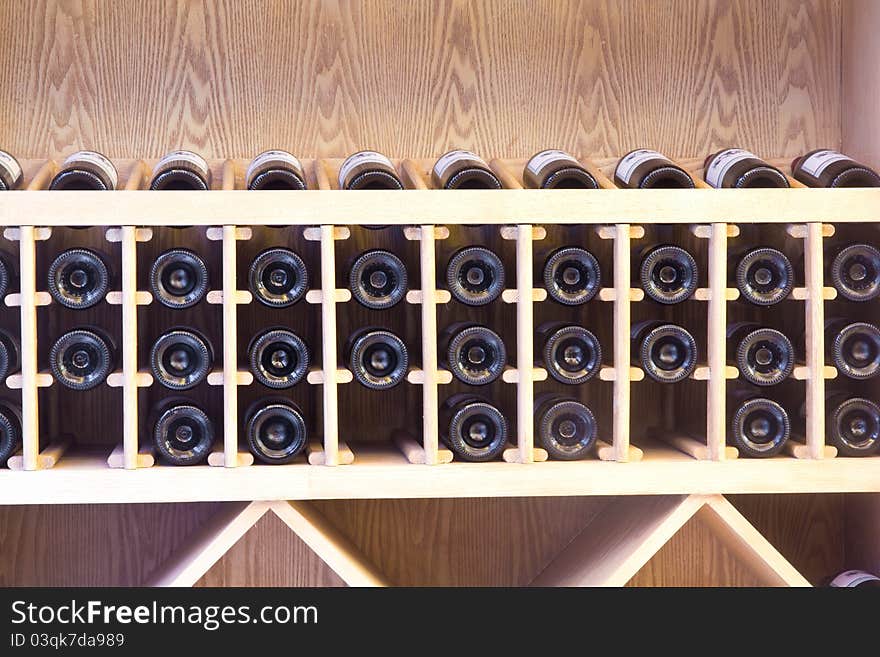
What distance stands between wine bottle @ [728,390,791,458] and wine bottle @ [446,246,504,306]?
419 mm

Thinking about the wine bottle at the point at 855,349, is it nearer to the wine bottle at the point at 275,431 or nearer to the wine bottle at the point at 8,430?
the wine bottle at the point at 275,431

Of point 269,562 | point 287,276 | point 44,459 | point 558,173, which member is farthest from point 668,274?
point 44,459

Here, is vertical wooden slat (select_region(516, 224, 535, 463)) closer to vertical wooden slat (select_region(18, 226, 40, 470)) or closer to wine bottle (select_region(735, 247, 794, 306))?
wine bottle (select_region(735, 247, 794, 306))

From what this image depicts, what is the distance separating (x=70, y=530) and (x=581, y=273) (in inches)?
38.0

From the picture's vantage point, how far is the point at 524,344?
54.9 inches

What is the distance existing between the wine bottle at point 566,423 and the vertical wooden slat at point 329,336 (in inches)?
12.5

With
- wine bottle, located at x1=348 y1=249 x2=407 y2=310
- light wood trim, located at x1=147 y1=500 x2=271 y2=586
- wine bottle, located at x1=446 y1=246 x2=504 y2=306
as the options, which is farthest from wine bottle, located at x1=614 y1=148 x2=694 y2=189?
light wood trim, located at x1=147 y1=500 x2=271 y2=586

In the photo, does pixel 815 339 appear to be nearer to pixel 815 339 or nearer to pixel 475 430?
pixel 815 339

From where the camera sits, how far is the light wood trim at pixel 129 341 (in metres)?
1.34

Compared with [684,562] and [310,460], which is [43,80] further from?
[684,562]

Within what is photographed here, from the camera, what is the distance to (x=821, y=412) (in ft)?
4.66

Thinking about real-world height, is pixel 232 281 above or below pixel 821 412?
above

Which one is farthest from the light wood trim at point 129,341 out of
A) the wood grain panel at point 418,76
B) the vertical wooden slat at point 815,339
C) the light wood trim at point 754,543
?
the vertical wooden slat at point 815,339
